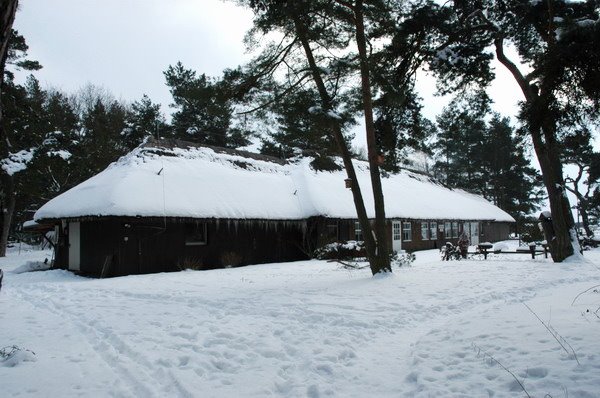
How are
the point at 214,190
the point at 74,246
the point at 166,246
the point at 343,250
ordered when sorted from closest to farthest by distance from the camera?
the point at 166,246 → the point at 74,246 → the point at 214,190 → the point at 343,250

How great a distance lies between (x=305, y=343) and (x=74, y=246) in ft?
46.6

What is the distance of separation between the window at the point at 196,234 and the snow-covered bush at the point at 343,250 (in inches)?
223

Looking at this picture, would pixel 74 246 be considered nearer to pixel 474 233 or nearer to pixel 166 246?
pixel 166 246

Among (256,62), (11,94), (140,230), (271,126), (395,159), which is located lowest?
(140,230)

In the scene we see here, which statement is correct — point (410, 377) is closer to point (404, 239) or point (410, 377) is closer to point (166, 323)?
point (166, 323)

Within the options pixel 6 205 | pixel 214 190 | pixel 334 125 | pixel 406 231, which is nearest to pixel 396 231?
pixel 406 231

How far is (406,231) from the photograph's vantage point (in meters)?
26.9

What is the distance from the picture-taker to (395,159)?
12.2 metres

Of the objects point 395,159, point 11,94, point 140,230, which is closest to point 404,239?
point 395,159

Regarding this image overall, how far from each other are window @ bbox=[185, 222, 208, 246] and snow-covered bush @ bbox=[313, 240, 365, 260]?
223 inches

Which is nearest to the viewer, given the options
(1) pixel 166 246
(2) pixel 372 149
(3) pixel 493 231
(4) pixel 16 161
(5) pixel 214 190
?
(2) pixel 372 149

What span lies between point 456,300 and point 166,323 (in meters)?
5.56

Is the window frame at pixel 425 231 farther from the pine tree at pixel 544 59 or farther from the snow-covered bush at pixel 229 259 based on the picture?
the snow-covered bush at pixel 229 259

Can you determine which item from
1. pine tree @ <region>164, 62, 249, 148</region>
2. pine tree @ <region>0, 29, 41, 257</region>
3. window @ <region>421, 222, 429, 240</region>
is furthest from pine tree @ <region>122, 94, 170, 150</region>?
window @ <region>421, 222, 429, 240</region>
